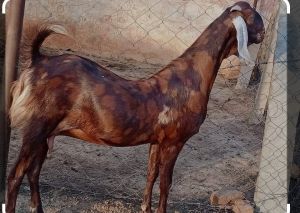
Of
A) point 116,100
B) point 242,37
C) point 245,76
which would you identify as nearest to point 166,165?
point 116,100

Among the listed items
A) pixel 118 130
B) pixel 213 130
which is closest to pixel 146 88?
pixel 118 130

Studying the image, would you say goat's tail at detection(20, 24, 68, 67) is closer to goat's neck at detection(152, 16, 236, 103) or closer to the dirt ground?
goat's neck at detection(152, 16, 236, 103)

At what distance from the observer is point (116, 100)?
10.5 feet

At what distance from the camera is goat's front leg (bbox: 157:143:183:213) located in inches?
137

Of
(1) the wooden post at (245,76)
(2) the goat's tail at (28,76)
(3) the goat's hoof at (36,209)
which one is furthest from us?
(1) the wooden post at (245,76)

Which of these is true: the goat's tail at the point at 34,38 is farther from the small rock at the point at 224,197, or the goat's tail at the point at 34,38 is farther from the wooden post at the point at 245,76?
the wooden post at the point at 245,76

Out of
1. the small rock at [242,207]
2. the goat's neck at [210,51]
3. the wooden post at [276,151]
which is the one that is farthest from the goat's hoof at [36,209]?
the wooden post at [276,151]

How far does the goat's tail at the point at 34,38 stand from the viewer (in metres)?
3.07

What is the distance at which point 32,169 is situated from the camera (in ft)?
11.3

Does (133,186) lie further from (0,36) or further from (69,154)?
(0,36)

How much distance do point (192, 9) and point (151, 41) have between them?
823 millimetres

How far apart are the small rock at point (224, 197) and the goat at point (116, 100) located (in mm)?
663

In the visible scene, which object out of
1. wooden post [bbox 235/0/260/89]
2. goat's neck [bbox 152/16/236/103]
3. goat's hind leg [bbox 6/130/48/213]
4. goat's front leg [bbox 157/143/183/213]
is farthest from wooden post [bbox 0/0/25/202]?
wooden post [bbox 235/0/260/89]

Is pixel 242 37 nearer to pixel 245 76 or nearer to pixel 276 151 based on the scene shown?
pixel 276 151
